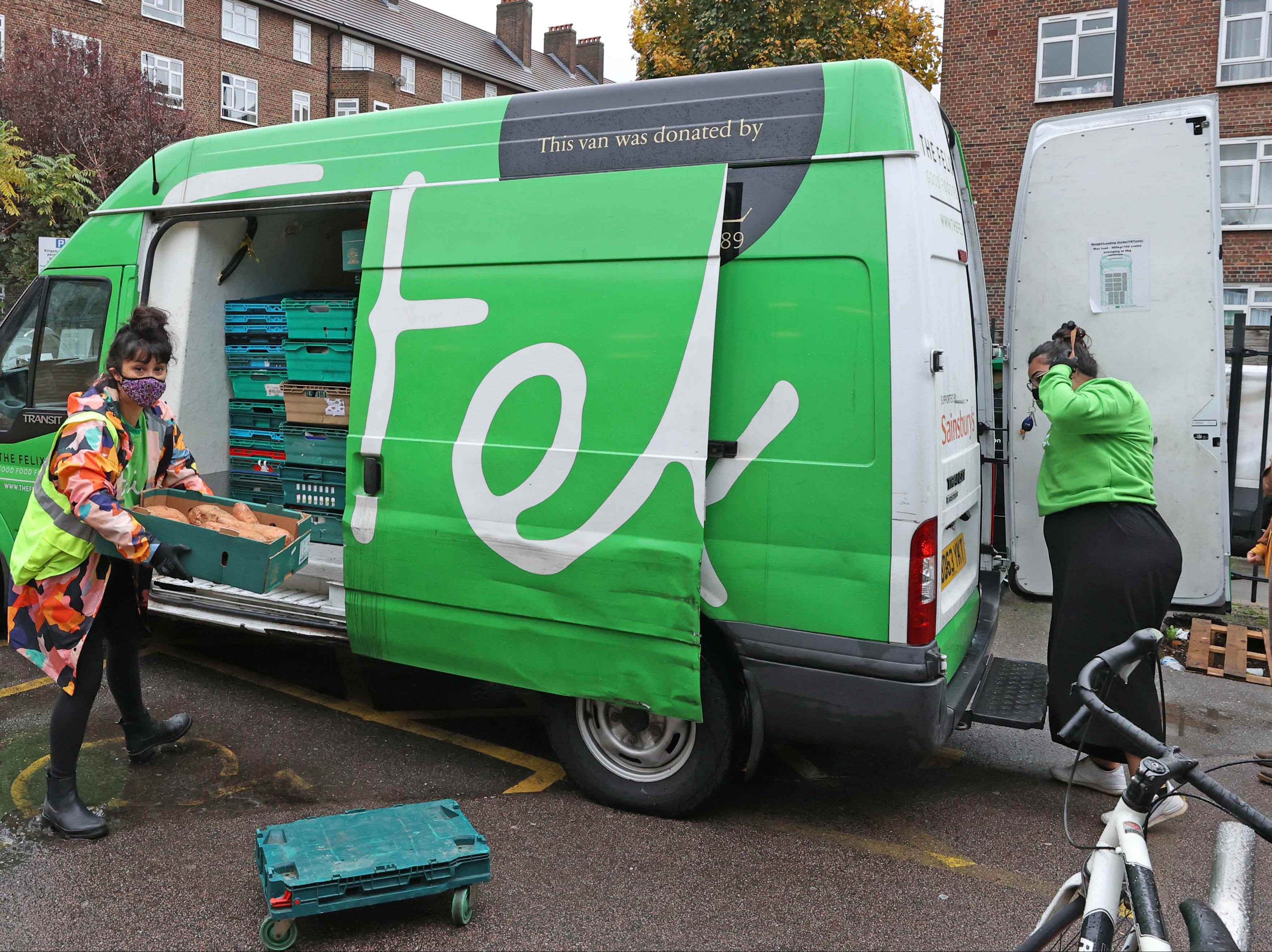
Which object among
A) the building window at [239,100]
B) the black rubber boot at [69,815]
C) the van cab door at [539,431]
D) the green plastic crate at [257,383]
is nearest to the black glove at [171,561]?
the van cab door at [539,431]

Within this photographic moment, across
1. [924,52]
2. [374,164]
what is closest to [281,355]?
[374,164]

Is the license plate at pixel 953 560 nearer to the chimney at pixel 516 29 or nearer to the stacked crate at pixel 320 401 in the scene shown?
the stacked crate at pixel 320 401

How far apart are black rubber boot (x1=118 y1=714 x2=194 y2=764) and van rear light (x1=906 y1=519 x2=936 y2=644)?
3.25m

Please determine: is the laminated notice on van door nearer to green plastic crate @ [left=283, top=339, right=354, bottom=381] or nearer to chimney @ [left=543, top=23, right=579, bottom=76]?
green plastic crate @ [left=283, top=339, right=354, bottom=381]

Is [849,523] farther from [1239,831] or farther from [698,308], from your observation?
[1239,831]

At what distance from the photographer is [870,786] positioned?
14.8 feet

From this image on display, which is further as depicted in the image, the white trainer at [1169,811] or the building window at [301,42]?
the building window at [301,42]

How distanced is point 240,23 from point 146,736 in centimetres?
3444

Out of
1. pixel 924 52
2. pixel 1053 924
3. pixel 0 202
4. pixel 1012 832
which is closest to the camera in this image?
pixel 1053 924

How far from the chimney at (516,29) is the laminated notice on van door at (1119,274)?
139ft

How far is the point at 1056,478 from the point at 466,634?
2.61 meters

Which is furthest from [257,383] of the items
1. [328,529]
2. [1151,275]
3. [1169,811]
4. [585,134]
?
[1151,275]

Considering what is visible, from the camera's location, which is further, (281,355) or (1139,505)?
(281,355)

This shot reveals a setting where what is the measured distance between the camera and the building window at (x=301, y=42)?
115 feet
